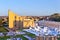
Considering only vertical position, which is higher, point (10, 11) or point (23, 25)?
point (10, 11)

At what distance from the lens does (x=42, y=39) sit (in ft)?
12.1

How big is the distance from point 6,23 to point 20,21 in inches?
44.7

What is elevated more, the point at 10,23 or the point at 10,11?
the point at 10,11

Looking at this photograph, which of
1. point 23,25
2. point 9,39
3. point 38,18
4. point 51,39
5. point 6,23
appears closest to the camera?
point 51,39

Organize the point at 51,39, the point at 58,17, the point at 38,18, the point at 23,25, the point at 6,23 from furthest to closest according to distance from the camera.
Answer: the point at 38,18
the point at 58,17
the point at 6,23
the point at 23,25
the point at 51,39

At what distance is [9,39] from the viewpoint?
482 centimetres

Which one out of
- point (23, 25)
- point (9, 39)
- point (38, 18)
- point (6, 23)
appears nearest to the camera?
point (9, 39)

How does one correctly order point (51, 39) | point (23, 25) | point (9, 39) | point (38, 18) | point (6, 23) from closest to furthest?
point (51, 39)
point (9, 39)
point (23, 25)
point (6, 23)
point (38, 18)

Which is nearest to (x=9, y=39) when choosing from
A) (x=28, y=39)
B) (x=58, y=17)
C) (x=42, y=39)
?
(x=28, y=39)

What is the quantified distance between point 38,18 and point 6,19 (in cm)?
263

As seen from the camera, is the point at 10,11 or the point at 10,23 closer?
the point at 10,23

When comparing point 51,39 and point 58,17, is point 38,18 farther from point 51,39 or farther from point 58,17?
point 51,39

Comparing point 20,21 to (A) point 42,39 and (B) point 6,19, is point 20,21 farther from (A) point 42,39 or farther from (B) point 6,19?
(A) point 42,39

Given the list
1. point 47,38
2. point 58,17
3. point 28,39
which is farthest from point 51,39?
point 58,17
